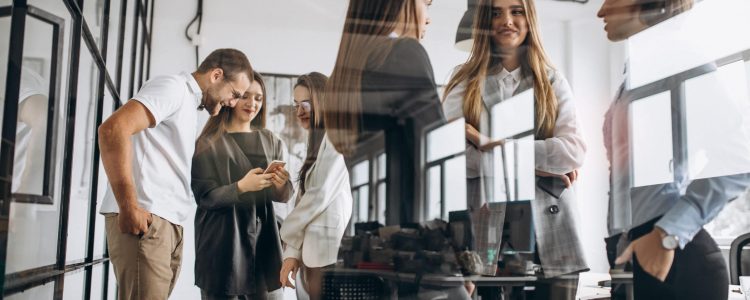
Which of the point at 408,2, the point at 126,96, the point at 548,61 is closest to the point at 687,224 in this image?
the point at 548,61

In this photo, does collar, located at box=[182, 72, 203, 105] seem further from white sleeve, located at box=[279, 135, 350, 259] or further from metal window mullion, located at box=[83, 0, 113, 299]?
white sleeve, located at box=[279, 135, 350, 259]

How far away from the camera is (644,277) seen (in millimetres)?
1746

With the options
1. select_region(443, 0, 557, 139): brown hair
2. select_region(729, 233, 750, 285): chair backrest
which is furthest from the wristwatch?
select_region(443, 0, 557, 139): brown hair

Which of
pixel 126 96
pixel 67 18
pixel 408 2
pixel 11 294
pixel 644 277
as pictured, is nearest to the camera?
pixel 11 294

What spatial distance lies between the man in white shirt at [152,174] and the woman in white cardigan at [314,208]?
18cm

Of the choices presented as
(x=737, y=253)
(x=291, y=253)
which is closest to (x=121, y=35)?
(x=291, y=253)

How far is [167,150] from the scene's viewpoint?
A: 4.61ft

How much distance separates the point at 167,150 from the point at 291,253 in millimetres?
361

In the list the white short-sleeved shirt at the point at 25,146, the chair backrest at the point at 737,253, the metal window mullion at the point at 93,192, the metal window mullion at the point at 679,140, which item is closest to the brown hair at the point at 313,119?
the metal window mullion at the point at 93,192

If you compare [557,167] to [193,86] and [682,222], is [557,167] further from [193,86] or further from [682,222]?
[193,86]

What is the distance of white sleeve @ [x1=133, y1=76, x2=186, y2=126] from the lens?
140 cm

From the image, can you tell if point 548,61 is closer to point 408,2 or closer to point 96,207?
point 408,2

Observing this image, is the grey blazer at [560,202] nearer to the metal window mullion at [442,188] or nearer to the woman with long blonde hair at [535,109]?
the woman with long blonde hair at [535,109]

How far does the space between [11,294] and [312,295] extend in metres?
0.63
